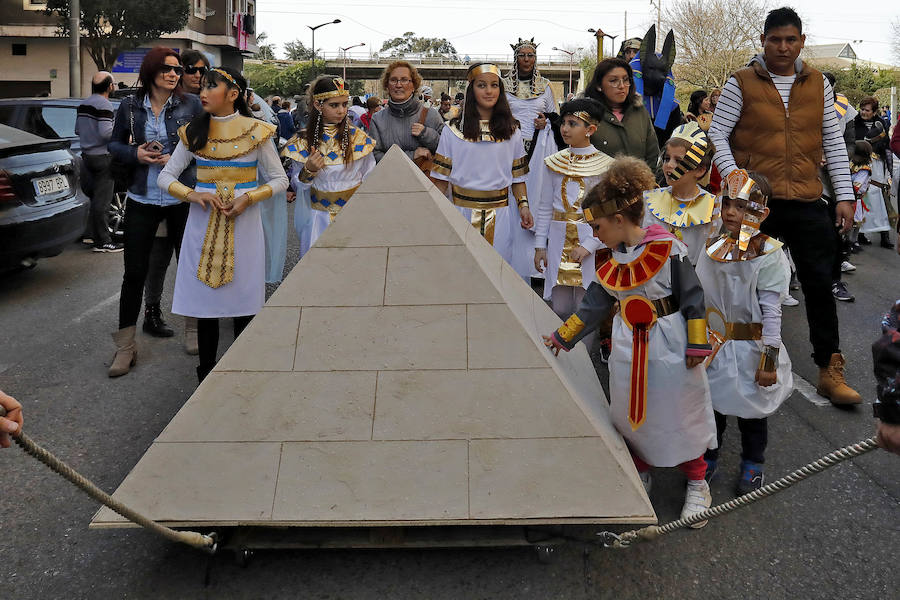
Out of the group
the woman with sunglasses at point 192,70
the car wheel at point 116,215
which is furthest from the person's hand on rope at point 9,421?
the car wheel at point 116,215

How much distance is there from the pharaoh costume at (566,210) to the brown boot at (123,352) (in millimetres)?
2840

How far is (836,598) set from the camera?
2902 millimetres

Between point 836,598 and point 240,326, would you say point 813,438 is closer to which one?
point 836,598

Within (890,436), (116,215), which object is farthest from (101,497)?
(116,215)

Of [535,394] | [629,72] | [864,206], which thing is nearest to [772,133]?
[629,72]

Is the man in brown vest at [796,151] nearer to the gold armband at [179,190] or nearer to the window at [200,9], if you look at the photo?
the gold armband at [179,190]

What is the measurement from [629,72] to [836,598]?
13.9 feet

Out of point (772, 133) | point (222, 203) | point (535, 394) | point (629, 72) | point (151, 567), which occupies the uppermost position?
point (629, 72)

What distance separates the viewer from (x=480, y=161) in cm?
617

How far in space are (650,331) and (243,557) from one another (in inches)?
71.0

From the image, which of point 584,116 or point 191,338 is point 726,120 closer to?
point 584,116

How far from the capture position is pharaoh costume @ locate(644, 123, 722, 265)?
182 inches

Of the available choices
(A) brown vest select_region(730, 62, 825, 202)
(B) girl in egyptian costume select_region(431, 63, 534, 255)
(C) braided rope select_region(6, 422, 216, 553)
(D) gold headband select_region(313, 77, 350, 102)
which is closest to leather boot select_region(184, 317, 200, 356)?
(D) gold headband select_region(313, 77, 350, 102)

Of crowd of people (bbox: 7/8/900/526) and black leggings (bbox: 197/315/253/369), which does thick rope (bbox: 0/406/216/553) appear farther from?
black leggings (bbox: 197/315/253/369)
